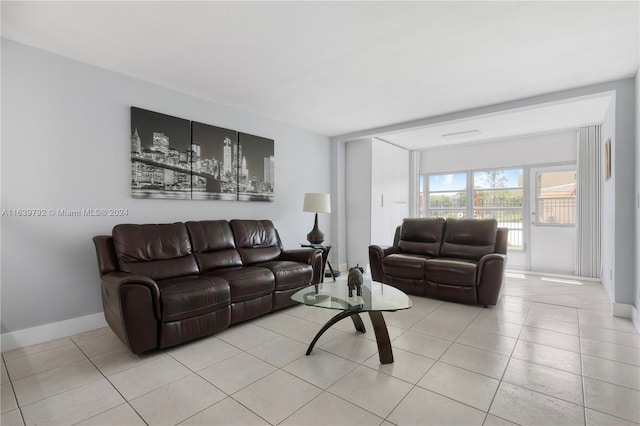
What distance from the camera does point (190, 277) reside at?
9.80 feet

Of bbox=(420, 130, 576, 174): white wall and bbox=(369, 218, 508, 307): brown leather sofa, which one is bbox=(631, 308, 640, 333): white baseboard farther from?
bbox=(420, 130, 576, 174): white wall

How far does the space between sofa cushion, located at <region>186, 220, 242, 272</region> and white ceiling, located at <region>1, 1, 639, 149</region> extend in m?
1.59

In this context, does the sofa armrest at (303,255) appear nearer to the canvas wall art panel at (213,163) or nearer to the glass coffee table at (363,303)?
the glass coffee table at (363,303)

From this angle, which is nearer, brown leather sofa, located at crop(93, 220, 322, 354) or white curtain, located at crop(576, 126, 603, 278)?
brown leather sofa, located at crop(93, 220, 322, 354)

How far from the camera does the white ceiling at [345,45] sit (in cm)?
222

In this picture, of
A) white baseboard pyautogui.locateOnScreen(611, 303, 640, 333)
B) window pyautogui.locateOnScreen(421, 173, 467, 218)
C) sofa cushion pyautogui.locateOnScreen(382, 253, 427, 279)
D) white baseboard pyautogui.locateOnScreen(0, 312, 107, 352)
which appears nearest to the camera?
white baseboard pyautogui.locateOnScreen(0, 312, 107, 352)

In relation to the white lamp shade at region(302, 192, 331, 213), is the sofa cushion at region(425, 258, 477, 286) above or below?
below

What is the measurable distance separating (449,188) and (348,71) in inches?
177

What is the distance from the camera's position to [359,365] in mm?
2250

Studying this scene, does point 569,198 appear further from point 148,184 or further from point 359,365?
point 148,184

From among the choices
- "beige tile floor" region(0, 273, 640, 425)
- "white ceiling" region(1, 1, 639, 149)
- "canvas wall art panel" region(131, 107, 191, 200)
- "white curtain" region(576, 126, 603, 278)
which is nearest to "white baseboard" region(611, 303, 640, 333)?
Answer: "beige tile floor" region(0, 273, 640, 425)

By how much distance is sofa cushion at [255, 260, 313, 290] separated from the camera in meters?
3.38

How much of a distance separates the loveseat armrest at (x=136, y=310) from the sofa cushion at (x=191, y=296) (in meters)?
0.08

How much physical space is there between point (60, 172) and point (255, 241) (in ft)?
6.63
